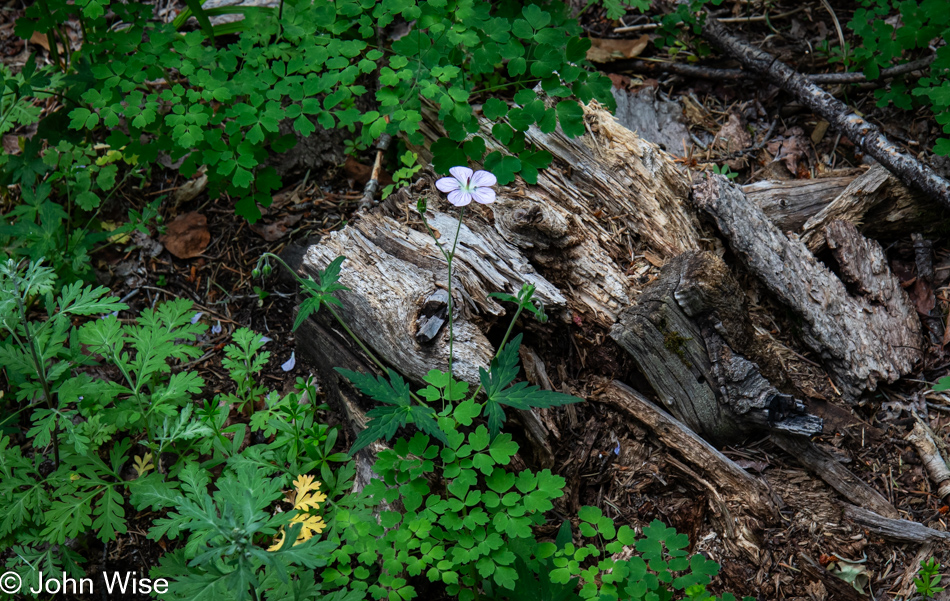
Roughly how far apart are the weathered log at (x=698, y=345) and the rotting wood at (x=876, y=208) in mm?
742

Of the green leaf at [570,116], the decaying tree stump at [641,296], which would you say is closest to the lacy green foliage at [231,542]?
the decaying tree stump at [641,296]

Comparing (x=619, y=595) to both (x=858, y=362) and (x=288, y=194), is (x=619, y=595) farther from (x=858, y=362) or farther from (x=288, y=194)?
(x=288, y=194)

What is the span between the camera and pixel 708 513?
2305 millimetres

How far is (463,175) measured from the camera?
1.94m

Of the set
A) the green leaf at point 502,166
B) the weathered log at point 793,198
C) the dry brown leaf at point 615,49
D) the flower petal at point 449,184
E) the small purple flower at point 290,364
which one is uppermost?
the flower petal at point 449,184

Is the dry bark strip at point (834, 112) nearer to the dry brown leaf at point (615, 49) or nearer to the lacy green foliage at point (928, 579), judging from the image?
the dry brown leaf at point (615, 49)

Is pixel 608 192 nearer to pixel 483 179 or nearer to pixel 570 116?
pixel 570 116

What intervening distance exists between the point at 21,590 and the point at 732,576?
8.52 ft

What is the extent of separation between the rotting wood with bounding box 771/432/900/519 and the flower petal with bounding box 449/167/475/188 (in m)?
1.59

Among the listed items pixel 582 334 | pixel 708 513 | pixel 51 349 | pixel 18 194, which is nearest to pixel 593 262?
pixel 582 334

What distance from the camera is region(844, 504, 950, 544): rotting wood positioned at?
7.06 feet

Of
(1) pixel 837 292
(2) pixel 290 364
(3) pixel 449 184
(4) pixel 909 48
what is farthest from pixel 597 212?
(4) pixel 909 48

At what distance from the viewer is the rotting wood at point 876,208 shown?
278 centimetres

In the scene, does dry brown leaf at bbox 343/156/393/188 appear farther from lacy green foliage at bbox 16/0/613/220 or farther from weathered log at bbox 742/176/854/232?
weathered log at bbox 742/176/854/232
